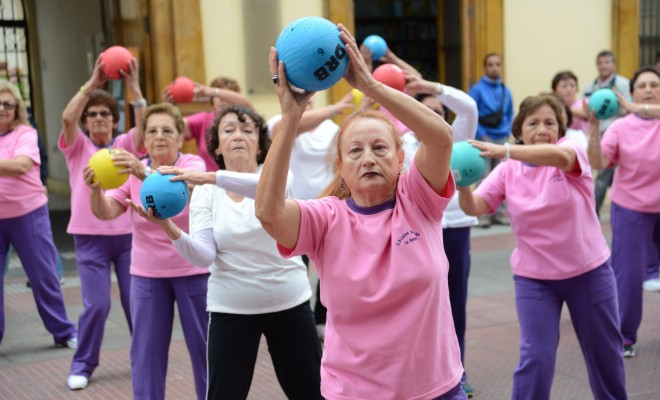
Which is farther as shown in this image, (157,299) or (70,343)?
(70,343)

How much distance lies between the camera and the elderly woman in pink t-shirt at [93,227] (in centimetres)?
600

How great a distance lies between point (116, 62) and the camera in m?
5.96

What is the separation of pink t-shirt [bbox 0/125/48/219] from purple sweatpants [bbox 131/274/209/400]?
2.35m

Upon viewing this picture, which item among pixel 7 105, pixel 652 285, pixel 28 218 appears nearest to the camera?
pixel 7 105

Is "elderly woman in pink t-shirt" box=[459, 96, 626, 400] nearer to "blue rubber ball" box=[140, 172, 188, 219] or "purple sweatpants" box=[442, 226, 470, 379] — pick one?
"purple sweatpants" box=[442, 226, 470, 379]

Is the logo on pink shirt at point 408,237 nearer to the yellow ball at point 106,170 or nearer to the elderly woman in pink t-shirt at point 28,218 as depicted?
the yellow ball at point 106,170

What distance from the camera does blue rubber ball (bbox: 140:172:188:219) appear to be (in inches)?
150

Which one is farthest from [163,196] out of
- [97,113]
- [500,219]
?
[500,219]

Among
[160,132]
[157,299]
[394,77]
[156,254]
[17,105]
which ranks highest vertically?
[394,77]

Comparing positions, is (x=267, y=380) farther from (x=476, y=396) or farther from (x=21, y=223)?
(x=21, y=223)

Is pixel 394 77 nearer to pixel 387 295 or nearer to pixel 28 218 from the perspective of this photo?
pixel 387 295

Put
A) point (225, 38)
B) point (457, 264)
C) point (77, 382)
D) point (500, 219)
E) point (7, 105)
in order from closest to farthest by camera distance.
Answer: point (457, 264)
point (77, 382)
point (7, 105)
point (225, 38)
point (500, 219)

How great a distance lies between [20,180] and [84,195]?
882 mm

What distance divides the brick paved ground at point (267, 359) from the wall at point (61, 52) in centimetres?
689
